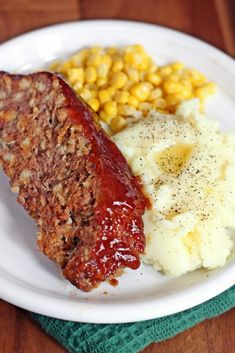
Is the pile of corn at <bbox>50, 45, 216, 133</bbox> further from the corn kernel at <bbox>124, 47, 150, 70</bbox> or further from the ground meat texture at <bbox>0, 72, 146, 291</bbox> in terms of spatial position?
the ground meat texture at <bbox>0, 72, 146, 291</bbox>

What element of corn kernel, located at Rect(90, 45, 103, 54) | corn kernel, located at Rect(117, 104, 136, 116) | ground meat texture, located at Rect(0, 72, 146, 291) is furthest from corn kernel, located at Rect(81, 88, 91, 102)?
ground meat texture, located at Rect(0, 72, 146, 291)

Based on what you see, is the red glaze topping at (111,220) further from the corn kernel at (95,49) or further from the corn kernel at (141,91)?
the corn kernel at (95,49)

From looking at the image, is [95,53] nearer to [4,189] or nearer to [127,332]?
[4,189]

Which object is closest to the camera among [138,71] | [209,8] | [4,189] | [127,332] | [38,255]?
[127,332]

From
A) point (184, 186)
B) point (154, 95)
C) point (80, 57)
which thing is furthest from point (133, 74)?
point (184, 186)

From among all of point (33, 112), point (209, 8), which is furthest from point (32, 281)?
point (209, 8)

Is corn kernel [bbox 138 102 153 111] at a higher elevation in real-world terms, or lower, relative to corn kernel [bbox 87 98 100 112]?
lower

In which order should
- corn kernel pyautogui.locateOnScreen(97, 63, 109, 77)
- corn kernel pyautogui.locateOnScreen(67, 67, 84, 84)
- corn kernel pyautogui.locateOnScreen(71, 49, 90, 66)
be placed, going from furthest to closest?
corn kernel pyautogui.locateOnScreen(71, 49, 90, 66) → corn kernel pyautogui.locateOnScreen(97, 63, 109, 77) → corn kernel pyautogui.locateOnScreen(67, 67, 84, 84)
